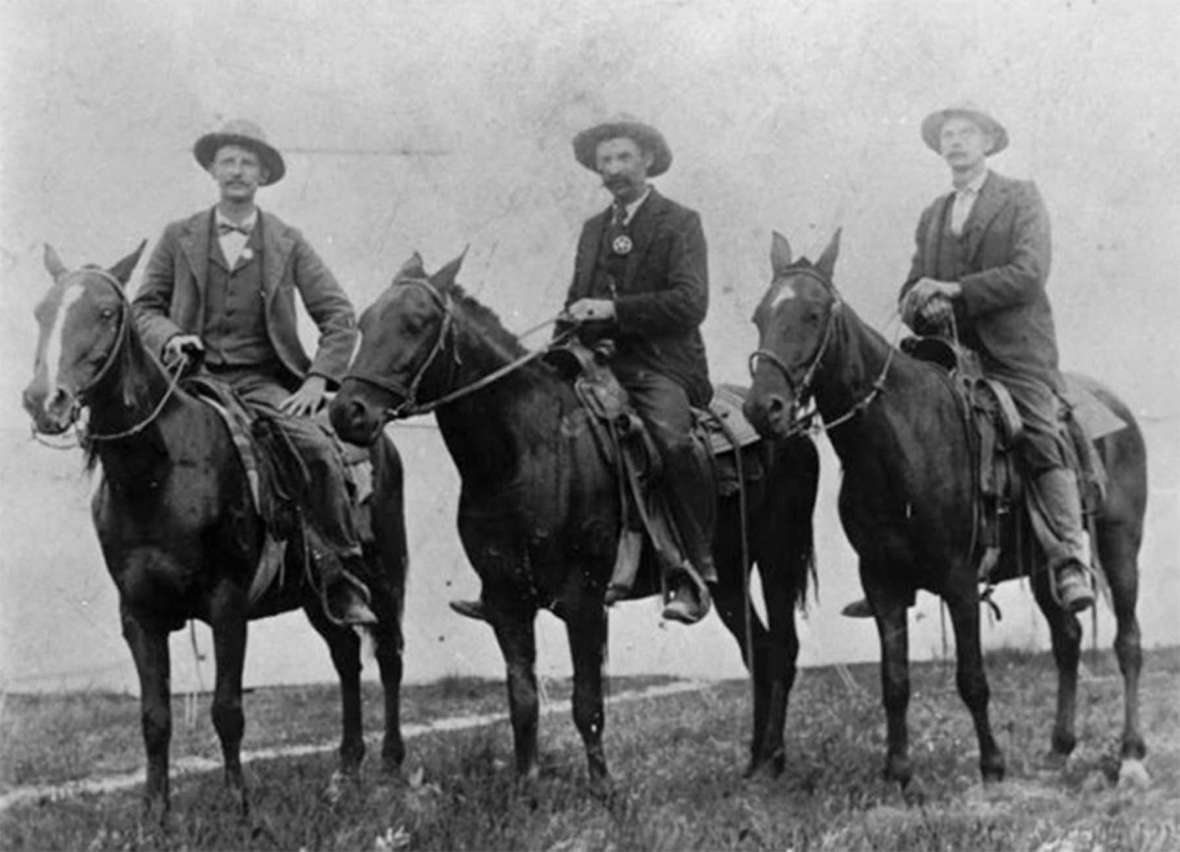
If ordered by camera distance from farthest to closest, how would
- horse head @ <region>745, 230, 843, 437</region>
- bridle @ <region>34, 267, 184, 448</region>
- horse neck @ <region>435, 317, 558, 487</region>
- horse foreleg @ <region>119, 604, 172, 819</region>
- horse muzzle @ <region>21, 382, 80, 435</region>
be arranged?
horse neck @ <region>435, 317, 558, 487</region>
horse head @ <region>745, 230, 843, 437</region>
horse foreleg @ <region>119, 604, 172, 819</region>
bridle @ <region>34, 267, 184, 448</region>
horse muzzle @ <region>21, 382, 80, 435</region>

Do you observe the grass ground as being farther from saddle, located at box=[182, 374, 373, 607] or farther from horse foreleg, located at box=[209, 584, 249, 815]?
saddle, located at box=[182, 374, 373, 607]

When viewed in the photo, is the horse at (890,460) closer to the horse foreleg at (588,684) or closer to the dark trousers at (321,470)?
the horse foreleg at (588,684)

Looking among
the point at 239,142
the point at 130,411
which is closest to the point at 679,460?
the point at 130,411

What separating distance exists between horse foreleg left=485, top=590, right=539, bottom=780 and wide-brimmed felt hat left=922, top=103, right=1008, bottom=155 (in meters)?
3.92

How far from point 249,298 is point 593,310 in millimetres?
2016

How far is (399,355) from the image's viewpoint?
6.99 m

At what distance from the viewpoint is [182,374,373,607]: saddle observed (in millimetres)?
7402

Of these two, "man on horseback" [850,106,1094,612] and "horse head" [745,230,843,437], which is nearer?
"horse head" [745,230,843,437]

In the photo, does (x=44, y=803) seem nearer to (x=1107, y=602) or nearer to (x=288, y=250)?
(x=288, y=250)

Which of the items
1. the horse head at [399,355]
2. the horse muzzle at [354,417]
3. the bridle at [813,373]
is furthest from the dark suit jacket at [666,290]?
the horse muzzle at [354,417]

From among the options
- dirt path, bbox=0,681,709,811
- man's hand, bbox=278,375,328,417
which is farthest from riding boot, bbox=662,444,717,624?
dirt path, bbox=0,681,709,811

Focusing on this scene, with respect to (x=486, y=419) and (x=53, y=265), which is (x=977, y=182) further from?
(x=53, y=265)

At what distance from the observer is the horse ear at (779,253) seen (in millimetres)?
7645

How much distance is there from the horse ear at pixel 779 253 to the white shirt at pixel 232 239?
3.05m
